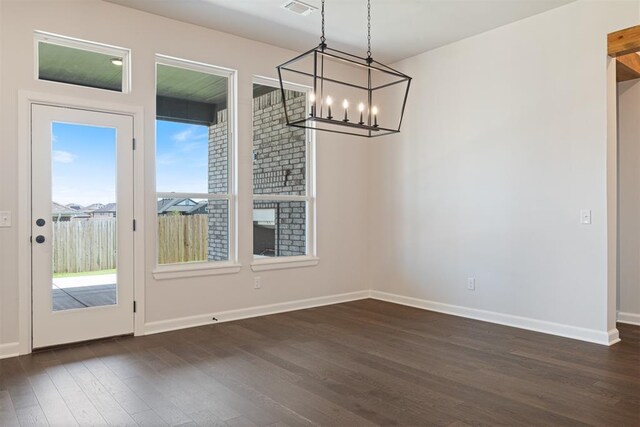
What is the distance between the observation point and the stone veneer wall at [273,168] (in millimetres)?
4922

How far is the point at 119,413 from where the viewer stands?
2.62 metres

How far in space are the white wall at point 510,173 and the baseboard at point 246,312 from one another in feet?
2.00

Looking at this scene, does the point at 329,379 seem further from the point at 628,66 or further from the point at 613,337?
the point at 628,66

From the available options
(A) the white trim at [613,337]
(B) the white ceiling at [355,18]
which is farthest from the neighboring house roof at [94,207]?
(A) the white trim at [613,337]

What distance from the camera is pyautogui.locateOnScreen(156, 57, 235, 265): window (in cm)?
458

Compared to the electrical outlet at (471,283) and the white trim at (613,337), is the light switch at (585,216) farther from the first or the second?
the electrical outlet at (471,283)

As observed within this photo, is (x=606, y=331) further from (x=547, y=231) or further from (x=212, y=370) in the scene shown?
(x=212, y=370)

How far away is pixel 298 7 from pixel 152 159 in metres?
1.93

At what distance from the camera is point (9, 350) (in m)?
3.66

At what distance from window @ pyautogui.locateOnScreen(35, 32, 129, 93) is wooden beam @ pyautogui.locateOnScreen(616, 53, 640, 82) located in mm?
4526

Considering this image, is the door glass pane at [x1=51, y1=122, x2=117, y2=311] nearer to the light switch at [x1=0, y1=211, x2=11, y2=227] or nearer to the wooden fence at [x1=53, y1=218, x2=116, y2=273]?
the wooden fence at [x1=53, y1=218, x2=116, y2=273]

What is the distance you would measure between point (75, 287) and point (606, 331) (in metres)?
4.50

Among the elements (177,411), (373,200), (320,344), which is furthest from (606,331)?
(177,411)

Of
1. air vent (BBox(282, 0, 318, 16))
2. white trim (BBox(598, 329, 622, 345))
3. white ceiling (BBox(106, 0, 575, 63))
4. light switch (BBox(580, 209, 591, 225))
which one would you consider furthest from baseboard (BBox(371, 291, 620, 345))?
air vent (BBox(282, 0, 318, 16))
